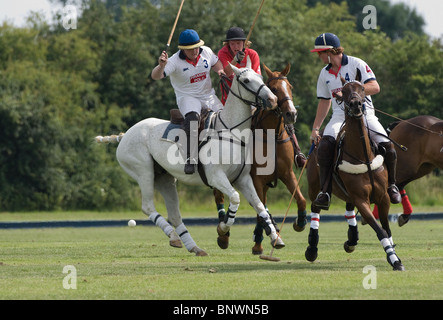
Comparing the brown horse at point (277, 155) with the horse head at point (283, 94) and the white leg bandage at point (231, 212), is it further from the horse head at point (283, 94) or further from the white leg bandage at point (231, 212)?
the white leg bandage at point (231, 212)

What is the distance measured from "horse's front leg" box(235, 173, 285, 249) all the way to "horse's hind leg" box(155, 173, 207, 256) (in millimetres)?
1032

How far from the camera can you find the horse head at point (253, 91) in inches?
385

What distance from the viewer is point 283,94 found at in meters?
9.93

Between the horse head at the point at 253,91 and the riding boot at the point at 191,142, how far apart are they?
0.63 meters

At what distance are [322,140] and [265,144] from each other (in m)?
1.09

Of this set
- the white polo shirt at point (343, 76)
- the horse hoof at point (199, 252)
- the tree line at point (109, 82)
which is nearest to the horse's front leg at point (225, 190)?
the horse hoof at point (199, 252)

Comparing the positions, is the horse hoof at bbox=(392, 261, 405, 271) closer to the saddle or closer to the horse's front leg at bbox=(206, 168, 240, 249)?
the horse's front leg at bbox=(206, 168, 240, 249)

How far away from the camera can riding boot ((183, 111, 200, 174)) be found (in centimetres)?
1046

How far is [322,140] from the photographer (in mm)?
9820

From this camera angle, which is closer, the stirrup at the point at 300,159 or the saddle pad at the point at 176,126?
the saddle pad at the point at 176,126

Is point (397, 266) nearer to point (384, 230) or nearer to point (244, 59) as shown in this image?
point (384, 230)
